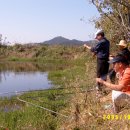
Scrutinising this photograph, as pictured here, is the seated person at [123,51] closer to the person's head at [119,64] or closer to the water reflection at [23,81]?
the person's head at [119,64]

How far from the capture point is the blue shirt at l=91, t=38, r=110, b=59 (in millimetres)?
8203

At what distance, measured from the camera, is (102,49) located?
27.3 ft

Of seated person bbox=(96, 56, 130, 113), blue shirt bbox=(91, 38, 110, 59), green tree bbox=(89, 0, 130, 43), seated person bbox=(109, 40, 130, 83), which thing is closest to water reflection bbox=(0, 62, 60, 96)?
green tree bbox=(89, 0, 130, 43)

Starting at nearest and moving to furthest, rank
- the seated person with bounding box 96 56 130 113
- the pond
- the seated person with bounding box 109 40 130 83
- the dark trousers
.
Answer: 1. the seated person with bounding box 96 56 130 113
2. the seated person with bounding box 109 40 130 83
3. the dark trousers
4. the pond

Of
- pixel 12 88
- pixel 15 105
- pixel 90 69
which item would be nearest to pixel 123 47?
pixel 15 105

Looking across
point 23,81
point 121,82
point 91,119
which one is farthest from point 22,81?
point 121,82

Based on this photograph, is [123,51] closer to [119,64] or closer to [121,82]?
[119,64]

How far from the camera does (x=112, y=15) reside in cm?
973

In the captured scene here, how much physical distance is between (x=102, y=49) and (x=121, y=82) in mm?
2997

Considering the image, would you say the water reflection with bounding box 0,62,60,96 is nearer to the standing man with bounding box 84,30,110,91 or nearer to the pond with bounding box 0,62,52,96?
the pond with bounding box 0,62,52,96

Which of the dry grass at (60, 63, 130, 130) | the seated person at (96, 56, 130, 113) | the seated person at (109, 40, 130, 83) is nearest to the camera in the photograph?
the dry grass at (60, 63, 130, 130)

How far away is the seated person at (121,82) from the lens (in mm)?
5340

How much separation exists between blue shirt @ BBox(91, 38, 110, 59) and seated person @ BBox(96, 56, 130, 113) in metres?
2.67

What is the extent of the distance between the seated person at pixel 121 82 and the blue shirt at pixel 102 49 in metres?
2.67
